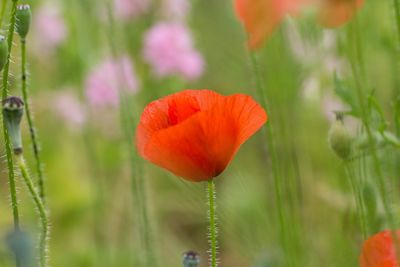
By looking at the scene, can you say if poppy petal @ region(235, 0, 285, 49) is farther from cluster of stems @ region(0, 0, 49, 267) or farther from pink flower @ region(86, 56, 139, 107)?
pink flower @ region(86, 56, 139, 107)

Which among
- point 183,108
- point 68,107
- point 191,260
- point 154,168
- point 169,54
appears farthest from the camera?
point 154,168

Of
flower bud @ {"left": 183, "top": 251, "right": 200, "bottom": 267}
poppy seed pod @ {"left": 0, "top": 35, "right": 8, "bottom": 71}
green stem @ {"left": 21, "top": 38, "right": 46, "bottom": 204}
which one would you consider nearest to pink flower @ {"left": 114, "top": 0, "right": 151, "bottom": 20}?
green stem @ {"left": 21, "top": 38, "right": 46, "bottom": 204}

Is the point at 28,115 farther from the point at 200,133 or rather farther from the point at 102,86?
the point at 102,86

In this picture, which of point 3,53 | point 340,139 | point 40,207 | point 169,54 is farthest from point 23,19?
point 169,54

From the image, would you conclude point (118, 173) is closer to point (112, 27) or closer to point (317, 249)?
point (317, 249)

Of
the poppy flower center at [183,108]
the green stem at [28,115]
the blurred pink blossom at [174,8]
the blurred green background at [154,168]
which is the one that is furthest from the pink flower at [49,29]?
the poppy flower center at [183,108]

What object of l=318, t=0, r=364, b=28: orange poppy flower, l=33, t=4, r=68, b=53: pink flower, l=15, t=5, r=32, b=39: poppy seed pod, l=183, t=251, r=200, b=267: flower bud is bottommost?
l=183, t=251, r=200, b=267: flower bud

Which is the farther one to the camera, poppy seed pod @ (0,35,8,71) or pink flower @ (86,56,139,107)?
pink flower @ (86,56,139,107)
